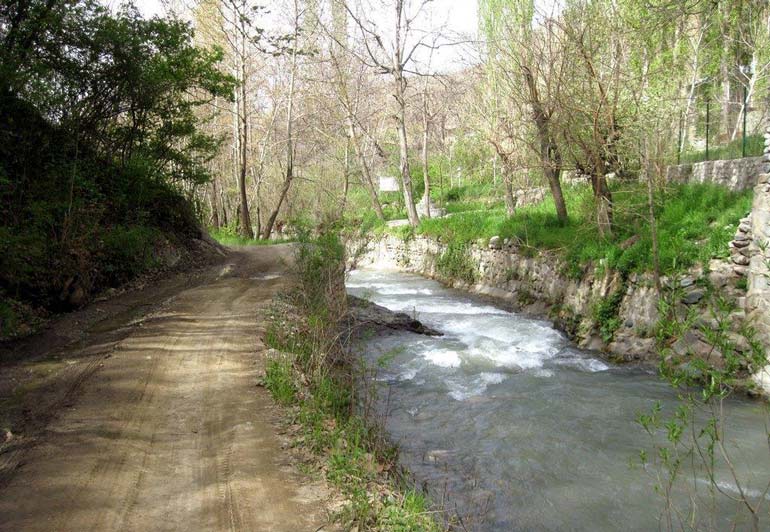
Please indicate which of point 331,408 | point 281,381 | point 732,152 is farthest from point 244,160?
point 331,408

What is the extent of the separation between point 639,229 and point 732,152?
147 inches

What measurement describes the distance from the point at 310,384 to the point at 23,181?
6.47m

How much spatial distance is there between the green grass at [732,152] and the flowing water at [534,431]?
6.06 meters

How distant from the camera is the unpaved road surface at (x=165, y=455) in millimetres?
4016

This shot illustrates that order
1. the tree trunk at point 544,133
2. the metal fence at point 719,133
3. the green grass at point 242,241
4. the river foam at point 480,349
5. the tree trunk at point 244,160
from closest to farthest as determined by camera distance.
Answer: the river foam at point 480,349
the metal fence at point 719,133
the tree trunk at point 544,133
the green grass at point 242,241
the tree trunk at point 244,160

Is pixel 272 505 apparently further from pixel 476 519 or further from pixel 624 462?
pixel 624 462

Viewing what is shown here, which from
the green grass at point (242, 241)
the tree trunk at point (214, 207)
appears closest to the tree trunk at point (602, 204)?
the green grass at point (242, 241)

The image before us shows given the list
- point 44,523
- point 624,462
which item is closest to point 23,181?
point 44,523

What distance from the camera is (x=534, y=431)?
777cm

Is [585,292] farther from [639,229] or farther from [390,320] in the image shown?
[390,320]

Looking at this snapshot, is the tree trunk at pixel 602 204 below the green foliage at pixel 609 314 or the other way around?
the other way around

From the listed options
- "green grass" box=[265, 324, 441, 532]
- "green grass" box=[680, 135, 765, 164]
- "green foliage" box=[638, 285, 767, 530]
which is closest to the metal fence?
"green grass" box=[680, 135, 765, 164]

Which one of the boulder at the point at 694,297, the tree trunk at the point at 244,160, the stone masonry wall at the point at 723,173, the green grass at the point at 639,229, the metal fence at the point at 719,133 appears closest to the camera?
the boulder at the point at 694,297

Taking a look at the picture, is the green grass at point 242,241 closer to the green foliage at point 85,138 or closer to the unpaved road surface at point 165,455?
the green foliage at point 85,138
